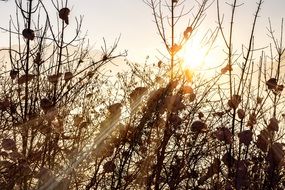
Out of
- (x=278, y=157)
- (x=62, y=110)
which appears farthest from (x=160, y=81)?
(x=278, y=157)

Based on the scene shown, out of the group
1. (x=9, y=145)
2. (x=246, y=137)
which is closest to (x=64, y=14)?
(x=9, y=145)

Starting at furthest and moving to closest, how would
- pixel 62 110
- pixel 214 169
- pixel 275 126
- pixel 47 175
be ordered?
pixel 62 110
pixel 214 169
pixel 275 126
pixel 47 175

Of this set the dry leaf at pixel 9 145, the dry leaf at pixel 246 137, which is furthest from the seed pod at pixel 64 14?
the dry leaf at pixel 246 137

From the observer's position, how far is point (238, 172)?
3.74 metres

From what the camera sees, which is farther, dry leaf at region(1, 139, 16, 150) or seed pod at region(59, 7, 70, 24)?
seed pod at region(59, 7, 70, 24)

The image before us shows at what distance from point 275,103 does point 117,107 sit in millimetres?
1944

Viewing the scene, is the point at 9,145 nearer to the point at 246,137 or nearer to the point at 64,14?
the point at 64,14

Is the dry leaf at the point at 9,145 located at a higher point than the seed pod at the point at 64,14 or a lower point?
lower

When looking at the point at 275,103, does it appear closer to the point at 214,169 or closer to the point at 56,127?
the point at 214,169

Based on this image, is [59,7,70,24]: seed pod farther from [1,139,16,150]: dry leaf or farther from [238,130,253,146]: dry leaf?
[238,130,253,146]: dry leaf

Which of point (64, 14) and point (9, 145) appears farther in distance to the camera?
point (64, 14)

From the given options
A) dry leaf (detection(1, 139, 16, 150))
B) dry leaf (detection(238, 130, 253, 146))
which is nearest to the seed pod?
dry leaf (detection(1, 139, 16, 150))

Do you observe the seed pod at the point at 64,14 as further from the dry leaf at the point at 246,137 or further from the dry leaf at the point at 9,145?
the dry leaf at the point at 246,137

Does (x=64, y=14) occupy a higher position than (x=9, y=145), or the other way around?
(x=64, y=14)
